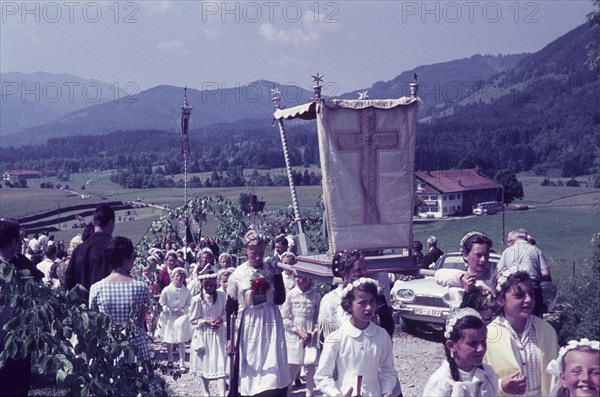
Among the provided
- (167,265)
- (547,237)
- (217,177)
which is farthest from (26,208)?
(167,265)

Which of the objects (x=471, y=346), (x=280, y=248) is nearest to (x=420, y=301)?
(x=280, y=248)

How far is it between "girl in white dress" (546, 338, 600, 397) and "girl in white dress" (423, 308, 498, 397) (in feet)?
1.70

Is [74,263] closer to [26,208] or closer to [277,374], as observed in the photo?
[277,374]

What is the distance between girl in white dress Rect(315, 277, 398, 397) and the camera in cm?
524

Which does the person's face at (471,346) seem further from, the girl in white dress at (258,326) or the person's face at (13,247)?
the person's face at (13,247)

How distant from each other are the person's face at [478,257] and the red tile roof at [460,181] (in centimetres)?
4598

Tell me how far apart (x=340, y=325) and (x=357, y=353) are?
5.18ft

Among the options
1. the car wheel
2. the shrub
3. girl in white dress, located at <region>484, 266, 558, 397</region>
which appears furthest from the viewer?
the car wheel

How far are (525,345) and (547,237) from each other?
45415mm

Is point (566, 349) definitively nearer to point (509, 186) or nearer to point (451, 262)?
point (451, 262)

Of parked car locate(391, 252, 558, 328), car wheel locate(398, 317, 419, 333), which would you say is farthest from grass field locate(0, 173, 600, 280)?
parked car locate(391, 252, 558, 328)

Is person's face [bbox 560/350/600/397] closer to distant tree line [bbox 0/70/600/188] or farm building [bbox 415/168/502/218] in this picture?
farm building [bbox 415/168/502/218]

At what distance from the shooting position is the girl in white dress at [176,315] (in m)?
11.0

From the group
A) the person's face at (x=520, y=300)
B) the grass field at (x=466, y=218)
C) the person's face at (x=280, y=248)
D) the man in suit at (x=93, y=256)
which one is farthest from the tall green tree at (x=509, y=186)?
the person's face at (x=520, y=300)
